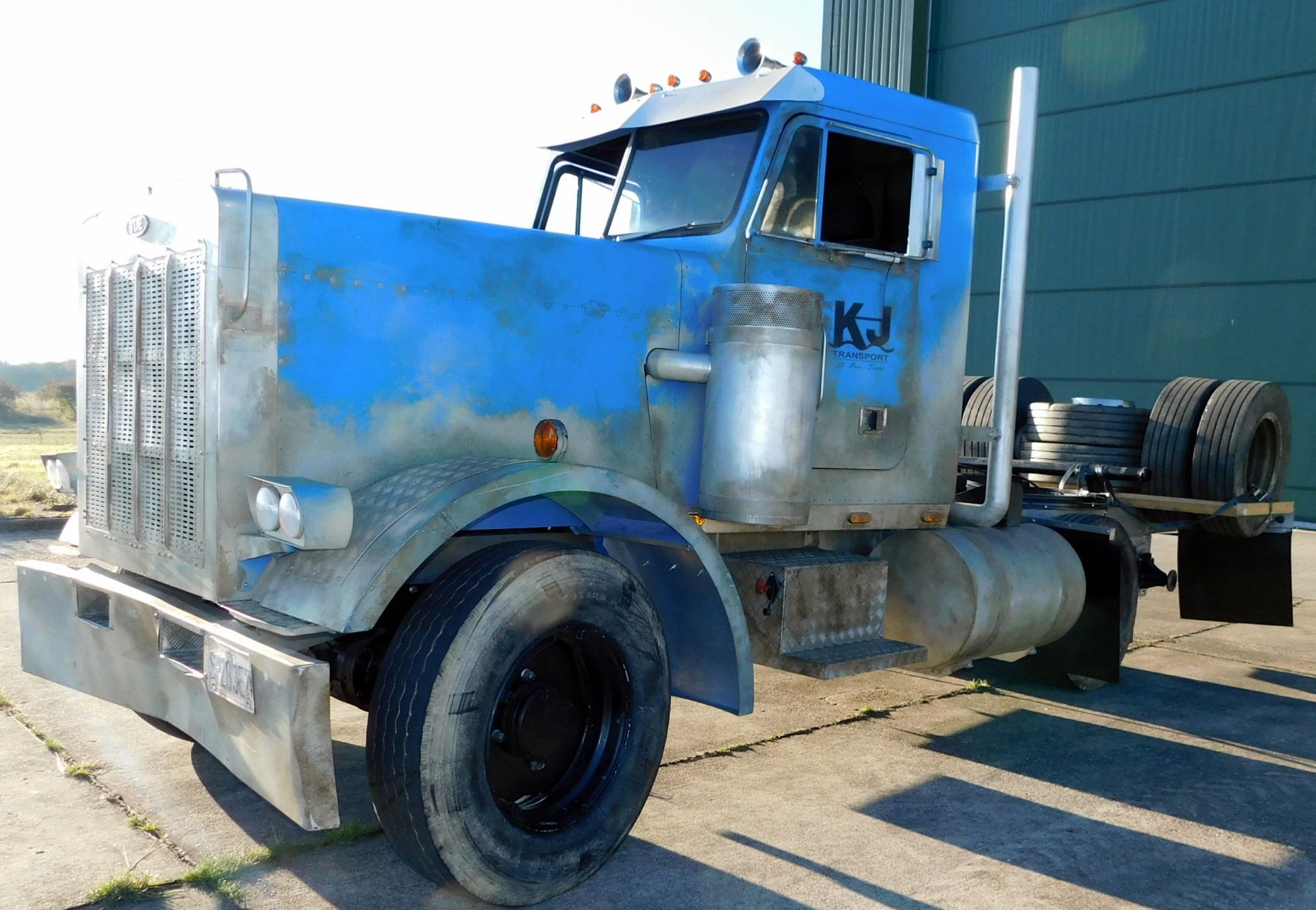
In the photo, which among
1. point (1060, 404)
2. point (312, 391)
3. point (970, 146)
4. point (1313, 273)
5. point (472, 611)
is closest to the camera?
point (472, 611)

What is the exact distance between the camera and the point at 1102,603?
5805mm

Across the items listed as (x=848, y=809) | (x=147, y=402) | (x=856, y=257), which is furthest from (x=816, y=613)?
(x=147, y=402)

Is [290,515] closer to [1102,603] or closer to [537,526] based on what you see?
[537,526]

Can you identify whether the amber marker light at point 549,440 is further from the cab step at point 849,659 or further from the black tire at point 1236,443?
the black tire at point 1236,443

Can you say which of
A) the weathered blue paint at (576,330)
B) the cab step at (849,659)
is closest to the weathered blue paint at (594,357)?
the weathered blue paint at (576,330)

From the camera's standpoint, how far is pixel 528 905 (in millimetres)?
3232

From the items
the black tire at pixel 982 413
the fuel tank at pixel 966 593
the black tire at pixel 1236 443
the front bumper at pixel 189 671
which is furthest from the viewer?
the black tire at pixel 982 413

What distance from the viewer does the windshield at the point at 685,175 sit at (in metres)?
4.33

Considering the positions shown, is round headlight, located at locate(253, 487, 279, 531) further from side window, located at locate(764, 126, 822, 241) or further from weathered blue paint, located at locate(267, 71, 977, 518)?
side window, located at locate(764, 126, 822, 241)

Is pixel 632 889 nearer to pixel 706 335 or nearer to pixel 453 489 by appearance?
pixel 453 489

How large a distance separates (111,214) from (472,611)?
2031 millimetres

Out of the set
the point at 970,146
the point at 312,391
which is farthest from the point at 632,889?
the point at 970,146

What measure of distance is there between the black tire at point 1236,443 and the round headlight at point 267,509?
227 inches

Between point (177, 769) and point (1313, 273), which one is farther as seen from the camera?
point (1313, 273)
